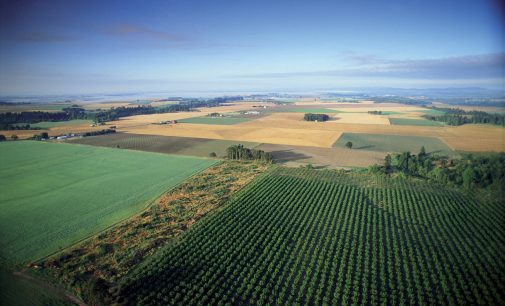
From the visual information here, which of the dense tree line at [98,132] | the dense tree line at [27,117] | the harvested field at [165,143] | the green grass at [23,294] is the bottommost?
the green grass at [23,294]

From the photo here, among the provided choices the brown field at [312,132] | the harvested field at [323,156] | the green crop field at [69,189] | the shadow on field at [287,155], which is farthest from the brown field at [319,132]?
the green crop field at [69,189]

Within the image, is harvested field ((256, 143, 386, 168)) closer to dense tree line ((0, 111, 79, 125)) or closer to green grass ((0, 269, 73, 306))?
green grass ((0, 269, 73, 306))

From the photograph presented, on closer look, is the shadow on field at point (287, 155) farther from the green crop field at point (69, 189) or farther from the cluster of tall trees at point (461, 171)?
the cluster of tall trees at point (461, 171)

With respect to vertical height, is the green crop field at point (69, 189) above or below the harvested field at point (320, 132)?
below

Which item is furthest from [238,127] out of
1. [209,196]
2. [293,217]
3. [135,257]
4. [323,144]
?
[135,257]

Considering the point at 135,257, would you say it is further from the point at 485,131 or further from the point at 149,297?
the point at 485,131

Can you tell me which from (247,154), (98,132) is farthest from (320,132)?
(98,132)
